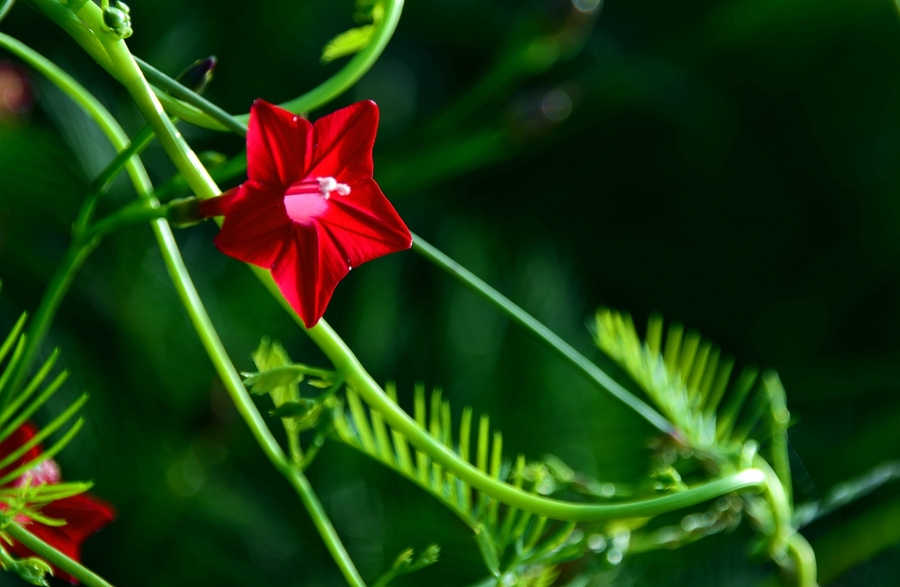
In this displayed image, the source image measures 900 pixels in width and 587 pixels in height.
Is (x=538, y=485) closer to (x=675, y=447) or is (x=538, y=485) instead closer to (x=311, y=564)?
(x=675, y=447)

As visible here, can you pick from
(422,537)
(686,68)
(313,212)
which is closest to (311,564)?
(422,537)

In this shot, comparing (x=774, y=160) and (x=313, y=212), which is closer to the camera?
(x=313, y=212)

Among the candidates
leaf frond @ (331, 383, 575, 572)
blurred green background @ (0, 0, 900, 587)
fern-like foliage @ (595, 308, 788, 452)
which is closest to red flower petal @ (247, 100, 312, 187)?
leaf frond @ (331, 383, 575, 572)

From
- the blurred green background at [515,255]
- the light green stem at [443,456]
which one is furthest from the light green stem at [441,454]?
the blurred green background at [515,255]

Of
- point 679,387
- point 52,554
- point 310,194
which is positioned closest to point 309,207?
point 310,194

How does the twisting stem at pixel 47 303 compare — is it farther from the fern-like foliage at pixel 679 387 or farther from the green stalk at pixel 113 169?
the fern-like foliage at pixel 679 387

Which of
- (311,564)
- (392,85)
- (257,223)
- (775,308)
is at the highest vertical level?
(392,85)

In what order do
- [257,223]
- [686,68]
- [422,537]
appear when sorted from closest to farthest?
[257,223] < [422,537] < [686,68]
